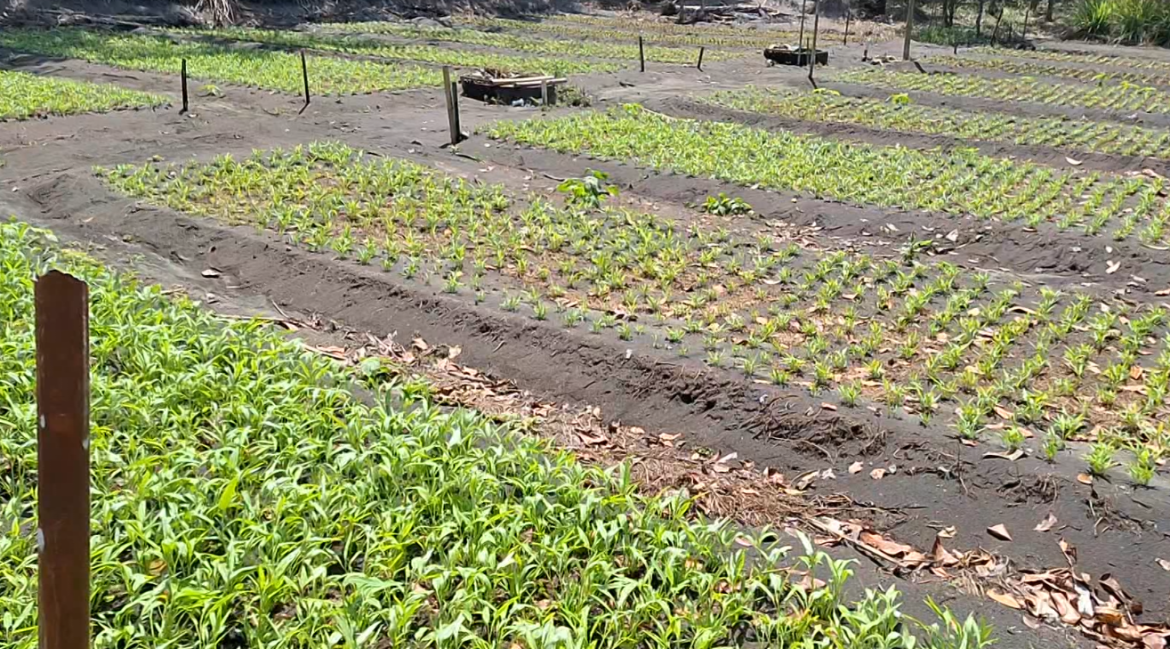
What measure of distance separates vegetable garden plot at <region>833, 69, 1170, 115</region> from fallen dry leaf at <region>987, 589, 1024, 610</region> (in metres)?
17.4

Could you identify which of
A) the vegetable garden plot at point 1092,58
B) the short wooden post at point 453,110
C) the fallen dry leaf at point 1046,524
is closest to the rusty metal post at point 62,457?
the fallen dry leaf at point 1046,524

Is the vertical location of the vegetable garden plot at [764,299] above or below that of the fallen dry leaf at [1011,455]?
above

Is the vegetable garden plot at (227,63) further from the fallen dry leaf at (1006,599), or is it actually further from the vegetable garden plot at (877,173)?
the fallen dry leaf at (1006,599)

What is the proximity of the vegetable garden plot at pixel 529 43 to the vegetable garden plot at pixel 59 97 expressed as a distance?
1274 cm

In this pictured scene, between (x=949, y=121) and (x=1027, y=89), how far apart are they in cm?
616

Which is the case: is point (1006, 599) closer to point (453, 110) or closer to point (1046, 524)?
point (1046, 524)

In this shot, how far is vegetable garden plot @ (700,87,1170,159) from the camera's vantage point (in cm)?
1538

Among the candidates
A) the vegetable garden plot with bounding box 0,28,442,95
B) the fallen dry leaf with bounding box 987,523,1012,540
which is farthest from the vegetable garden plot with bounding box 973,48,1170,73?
the fallen dry leaf with bounding box 987,523,1012,540

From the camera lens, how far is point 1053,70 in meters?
25.9

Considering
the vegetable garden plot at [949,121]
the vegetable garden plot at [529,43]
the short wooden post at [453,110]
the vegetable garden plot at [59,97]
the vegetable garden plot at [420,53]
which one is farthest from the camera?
the vegetable garden plot at [529,43]

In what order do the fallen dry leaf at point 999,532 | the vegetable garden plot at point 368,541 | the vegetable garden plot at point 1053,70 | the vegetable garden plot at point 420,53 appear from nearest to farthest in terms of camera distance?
the vegetable garden plot at point 368,541
the fallen dry leaf at point 999,532
the vegetable garden plot at point 420,53
the vegetable garden plot at point 1053,70

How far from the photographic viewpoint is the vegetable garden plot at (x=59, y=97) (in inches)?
615

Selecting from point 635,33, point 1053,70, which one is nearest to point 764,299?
point 1053,70

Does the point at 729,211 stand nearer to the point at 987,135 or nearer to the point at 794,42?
the point at 987,135
